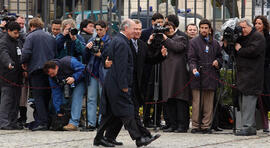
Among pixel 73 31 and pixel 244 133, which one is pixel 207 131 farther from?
pixel 73 31

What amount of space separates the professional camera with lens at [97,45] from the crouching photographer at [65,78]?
37 centimetres

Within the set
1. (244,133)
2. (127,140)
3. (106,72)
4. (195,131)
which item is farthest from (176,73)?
(127,140)

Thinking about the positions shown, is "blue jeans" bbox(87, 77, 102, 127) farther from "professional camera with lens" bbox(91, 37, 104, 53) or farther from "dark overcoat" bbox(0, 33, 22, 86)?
"dark overcoat" bbox(0, 33, 22, 86)

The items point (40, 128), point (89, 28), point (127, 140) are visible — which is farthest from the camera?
point (89, 28)

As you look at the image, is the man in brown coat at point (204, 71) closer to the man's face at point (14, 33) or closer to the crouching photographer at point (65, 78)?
the crouching photographer at point (65, 78)

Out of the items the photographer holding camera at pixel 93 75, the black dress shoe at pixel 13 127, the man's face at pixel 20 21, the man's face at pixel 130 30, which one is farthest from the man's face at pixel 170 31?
the black dress shoe at pixel 13 127

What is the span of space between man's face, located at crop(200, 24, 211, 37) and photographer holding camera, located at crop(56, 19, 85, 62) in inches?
78.9

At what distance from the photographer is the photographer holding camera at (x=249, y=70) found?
1019 centimetres

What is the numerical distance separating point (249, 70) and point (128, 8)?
2912 mm

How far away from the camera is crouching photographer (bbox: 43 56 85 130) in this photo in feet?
36.1

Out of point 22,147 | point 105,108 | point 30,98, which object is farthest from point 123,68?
point 30,98

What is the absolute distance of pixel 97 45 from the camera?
11.0 meters

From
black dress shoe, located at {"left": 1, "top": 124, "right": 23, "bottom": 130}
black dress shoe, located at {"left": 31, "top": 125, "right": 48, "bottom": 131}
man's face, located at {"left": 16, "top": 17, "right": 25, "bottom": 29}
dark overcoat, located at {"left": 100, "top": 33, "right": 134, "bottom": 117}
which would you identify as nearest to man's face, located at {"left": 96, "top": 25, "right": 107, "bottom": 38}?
man's face, located at {"left": 16, "top": 17, "right": 25, "bottom": 29}

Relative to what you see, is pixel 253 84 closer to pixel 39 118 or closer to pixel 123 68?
pixel 123 68
